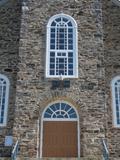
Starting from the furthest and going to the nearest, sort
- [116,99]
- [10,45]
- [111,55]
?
1. [10,45]
2. [111,55]
3. [116,99]

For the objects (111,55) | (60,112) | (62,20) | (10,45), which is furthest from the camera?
(10,45)

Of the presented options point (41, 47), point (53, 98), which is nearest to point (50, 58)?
point (41, 47)

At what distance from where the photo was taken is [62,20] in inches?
826

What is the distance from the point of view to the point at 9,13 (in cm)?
2217

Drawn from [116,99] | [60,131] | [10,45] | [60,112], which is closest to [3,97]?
[10,45]

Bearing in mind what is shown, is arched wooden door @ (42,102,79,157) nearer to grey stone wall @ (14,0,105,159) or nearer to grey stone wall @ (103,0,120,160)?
grey stone wall @ (14,0,105,159)

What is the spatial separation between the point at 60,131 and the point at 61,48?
451 centimetres

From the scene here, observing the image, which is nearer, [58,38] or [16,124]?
[16,124]

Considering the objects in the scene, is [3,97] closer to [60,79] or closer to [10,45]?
[10,45]

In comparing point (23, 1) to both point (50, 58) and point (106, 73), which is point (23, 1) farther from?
point (106, 73)

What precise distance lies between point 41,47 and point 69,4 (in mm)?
3049

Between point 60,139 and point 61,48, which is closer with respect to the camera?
point 60,139

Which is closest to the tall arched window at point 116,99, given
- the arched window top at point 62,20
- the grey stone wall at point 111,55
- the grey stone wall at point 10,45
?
→ the grey stone wall at point 111,55

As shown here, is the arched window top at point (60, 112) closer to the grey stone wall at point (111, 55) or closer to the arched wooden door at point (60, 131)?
the arched wooden door at point (60, 131)
